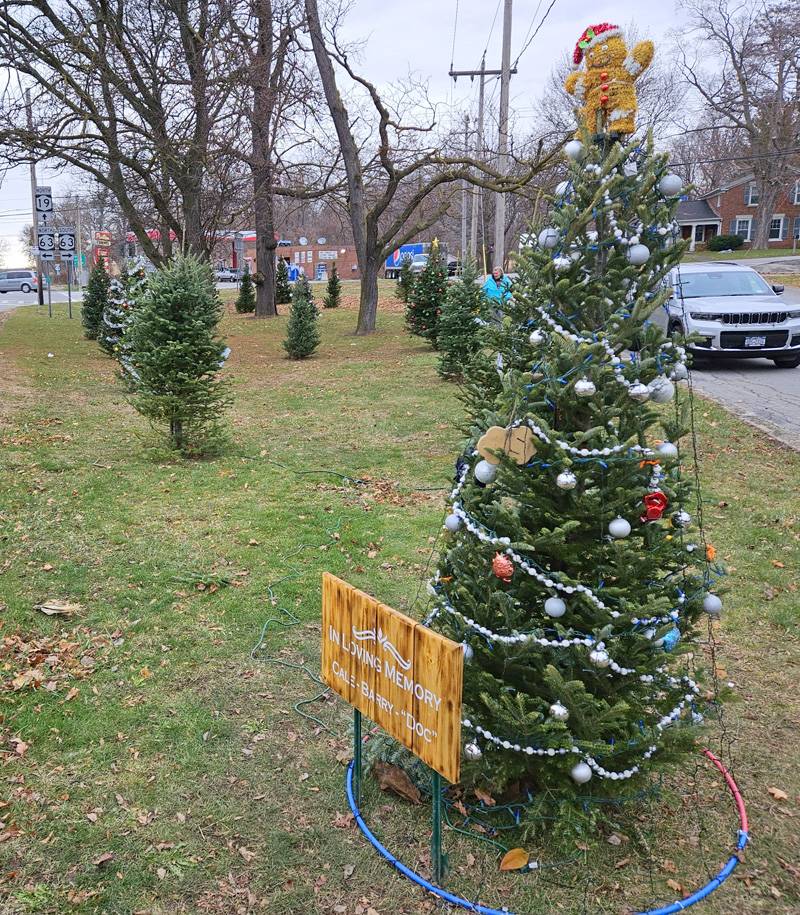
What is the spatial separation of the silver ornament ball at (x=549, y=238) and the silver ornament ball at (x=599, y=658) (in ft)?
4.78

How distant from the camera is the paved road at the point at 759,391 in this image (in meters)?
9.67

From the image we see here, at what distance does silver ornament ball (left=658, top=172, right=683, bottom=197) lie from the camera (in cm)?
271

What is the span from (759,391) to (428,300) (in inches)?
323

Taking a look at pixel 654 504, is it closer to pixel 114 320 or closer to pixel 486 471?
pixel 486 471

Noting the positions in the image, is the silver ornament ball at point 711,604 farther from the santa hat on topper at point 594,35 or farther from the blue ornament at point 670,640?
the santa hat on topper at point 594,35

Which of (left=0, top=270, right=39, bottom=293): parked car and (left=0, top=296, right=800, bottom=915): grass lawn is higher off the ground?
(left=0, top=270, right=39, bottom=293): parked car

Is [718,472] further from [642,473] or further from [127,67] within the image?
[127,67]

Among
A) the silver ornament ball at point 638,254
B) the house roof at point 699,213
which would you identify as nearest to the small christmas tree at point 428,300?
→ the silver ornament ball at point 638,254

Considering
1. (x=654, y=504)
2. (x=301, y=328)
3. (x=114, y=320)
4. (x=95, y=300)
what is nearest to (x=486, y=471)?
(x=654, y=504)

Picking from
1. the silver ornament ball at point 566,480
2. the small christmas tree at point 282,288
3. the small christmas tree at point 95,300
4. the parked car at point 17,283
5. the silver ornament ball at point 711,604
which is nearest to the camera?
the silver ornament ball at point 566,480

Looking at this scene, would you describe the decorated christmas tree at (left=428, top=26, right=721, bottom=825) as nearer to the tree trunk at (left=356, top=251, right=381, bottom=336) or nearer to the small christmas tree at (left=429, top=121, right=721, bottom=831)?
the small christmas tree at (left=429, top=121, right=721, bottom=831)

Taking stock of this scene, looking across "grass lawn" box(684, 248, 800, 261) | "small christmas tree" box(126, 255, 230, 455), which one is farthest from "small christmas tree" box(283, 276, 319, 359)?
"grass lawn" box(684, 248, 800, 261)

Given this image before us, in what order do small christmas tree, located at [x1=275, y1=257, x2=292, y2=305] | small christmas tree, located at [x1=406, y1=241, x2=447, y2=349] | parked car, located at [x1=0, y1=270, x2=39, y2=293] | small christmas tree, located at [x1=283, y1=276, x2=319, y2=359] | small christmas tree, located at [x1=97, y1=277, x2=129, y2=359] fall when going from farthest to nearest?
1. parked car, located at [x1=0, y1=270, x2=39, y2=293]
2. small christmas tree, located at [x1=275, y1=257, x2=292, y2=305]
3. small christmas tree, located at [x1=406, y1=241, x2=447, y2=349]
4. small christmas tree, located at [x1=283, y1=276, x2=319, y2=359]
5. small christmas tree, located at [x1=97, y1=277, x2=129, y2=359]

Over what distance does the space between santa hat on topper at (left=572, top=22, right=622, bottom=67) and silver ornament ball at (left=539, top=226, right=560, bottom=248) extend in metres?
0.68
